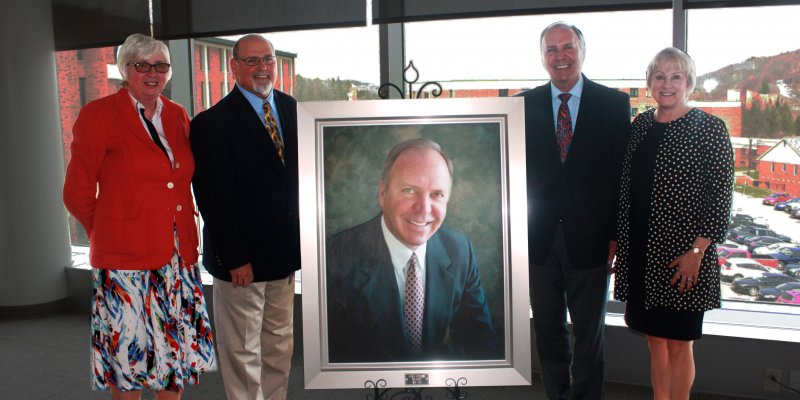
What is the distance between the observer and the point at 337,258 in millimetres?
1976

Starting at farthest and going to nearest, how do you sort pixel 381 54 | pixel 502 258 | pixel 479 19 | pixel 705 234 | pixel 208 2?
pixel 208 2
pixel 381 54
pixel 479 19
pixel 705 234
pixel 502 258

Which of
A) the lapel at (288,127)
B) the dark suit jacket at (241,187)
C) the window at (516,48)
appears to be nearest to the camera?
the dark suit jacket at (241,187)

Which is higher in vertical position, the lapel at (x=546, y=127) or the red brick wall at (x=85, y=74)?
the red brick wall at (x=85, y=74)

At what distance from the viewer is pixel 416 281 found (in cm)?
194

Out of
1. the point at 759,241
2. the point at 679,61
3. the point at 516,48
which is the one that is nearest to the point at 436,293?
the point at 679,61

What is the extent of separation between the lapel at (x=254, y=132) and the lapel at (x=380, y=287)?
67cm

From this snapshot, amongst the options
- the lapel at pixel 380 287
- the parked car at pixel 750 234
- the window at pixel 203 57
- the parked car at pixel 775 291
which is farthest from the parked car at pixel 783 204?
the window at pixel 203 57

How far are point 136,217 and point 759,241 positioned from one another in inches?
117

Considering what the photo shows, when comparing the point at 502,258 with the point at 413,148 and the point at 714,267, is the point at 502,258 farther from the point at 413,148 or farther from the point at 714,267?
the point at 714,267

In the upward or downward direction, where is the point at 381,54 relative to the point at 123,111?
upward

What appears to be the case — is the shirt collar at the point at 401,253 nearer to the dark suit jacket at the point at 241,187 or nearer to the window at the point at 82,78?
the dark suit jacket at the point at 241,187

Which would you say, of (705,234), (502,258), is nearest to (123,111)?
(502,258)

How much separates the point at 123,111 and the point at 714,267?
2.32 metres

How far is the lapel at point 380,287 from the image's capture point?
1.95 m
